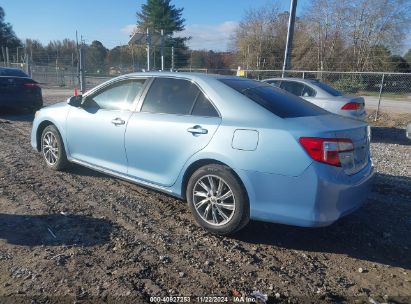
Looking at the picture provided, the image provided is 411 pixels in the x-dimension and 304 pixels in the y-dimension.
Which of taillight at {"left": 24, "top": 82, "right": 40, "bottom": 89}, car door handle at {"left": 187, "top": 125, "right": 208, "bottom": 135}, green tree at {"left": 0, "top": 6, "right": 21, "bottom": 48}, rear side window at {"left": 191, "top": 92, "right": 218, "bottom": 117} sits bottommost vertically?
taillight at {"left": 24, "top": 82, "right": 40, "bottom": 89}

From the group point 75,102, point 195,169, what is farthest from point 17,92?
point 195,169

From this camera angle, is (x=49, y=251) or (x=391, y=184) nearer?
(x=49, y=251)

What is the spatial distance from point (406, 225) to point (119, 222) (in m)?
3.11

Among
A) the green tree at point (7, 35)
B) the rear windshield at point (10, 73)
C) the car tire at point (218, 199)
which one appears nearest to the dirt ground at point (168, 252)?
the car tire at point (218, 199)

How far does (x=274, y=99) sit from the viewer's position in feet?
13.6

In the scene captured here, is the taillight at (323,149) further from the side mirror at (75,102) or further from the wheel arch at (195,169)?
the side mirror at (75,102)

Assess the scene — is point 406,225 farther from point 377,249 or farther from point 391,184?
point 391,184

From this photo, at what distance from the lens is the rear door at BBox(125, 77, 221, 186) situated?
4.02 m

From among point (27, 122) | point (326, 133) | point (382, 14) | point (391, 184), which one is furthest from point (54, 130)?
point (382, 14)

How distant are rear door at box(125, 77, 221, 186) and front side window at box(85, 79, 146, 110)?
0.25 meters

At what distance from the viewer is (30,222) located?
13.2ft

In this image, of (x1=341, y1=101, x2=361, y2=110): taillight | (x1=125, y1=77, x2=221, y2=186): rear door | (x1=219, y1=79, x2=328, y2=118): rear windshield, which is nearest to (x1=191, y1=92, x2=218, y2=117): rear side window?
(x1=125, y1=77, x2=221, y2=186): rear door

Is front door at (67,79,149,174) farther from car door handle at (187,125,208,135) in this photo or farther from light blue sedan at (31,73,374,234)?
car door handle at (187,125,208,135)

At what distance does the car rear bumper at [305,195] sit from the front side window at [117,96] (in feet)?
6.44
